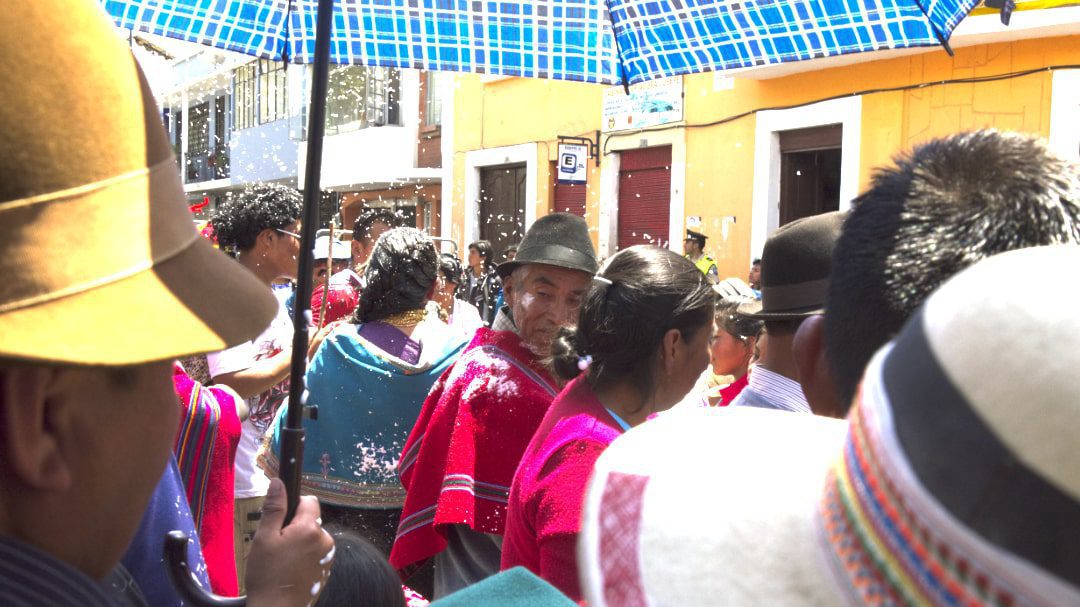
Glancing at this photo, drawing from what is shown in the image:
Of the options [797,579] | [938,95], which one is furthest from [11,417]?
[938,95]

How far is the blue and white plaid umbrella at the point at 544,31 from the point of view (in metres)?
3.57

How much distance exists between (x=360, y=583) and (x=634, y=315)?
0.93m

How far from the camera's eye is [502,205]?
1670cm

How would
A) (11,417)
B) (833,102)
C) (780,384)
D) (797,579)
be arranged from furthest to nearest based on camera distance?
(833,102), (780,384), (11,417), (797,579)

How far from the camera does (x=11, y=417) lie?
0.85m

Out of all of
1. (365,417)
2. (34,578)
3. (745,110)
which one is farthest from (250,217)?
(745,110)

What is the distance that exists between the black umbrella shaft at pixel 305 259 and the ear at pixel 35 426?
2.03 ft

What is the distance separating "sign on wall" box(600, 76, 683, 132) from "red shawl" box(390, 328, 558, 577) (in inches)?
407

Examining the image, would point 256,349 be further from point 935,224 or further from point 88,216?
point 935,224

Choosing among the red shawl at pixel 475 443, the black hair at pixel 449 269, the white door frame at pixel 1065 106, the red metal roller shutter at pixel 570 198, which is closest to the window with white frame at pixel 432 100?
the red metal roller shutter at pixel 570 198

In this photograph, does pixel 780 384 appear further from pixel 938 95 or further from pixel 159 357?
pixel 938 95

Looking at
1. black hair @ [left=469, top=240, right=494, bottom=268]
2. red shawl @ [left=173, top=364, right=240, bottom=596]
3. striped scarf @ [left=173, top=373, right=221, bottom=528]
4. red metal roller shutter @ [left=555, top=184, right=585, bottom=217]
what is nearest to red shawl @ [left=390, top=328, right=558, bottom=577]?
red shawl @ [left=173, top=364, right=240, bottom=596]

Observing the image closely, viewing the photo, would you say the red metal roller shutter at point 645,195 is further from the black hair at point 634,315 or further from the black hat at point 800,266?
the black hat at point 800,266

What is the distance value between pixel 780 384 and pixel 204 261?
5.74ft
